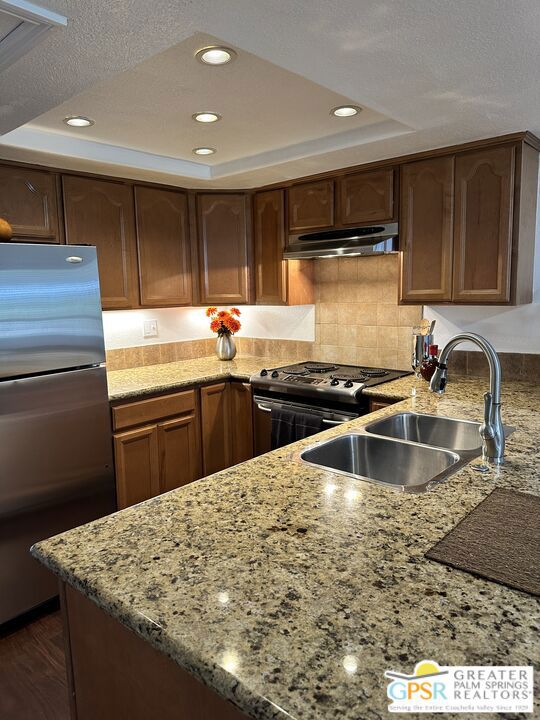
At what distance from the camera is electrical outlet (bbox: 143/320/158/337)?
374 cm

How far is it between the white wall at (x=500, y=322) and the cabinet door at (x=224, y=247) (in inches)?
53.0

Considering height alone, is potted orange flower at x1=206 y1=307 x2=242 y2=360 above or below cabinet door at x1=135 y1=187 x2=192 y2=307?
below

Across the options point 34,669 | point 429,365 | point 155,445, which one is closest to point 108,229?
point 155,445

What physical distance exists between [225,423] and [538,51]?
102 inches

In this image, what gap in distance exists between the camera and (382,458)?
191 centimetres

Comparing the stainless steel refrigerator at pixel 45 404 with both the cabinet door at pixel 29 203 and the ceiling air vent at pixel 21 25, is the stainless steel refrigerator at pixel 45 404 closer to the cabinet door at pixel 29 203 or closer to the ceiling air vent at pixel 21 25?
the cabinet door at pixel 29 203

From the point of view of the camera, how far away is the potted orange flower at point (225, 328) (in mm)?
3835

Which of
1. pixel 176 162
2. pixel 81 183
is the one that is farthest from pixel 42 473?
pixel 176 162

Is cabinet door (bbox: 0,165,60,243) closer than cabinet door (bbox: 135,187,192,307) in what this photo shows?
Yes

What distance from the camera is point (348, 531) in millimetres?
1185

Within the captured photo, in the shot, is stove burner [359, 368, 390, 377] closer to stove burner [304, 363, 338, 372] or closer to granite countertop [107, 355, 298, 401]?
stove burner [304, 363, 338, 372]

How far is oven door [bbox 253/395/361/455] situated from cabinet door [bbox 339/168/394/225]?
1162mm
